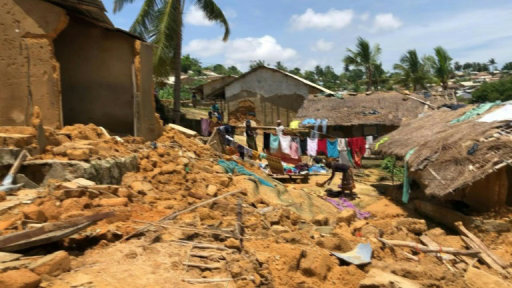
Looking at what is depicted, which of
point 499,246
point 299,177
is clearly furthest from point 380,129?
point 499,246

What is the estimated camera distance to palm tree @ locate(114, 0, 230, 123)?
52.5 feet

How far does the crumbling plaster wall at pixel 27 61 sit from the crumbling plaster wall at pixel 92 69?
77.0 inches

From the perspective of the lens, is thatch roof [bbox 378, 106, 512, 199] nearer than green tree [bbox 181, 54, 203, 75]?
Yes

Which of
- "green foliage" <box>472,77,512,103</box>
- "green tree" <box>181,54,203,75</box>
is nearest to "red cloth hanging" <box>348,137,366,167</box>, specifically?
"green foliage" <box>472,77,512,103</box>

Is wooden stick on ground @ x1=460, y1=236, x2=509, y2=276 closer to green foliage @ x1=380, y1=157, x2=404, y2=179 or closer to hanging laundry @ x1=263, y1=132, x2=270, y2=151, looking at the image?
green foliage @ x1=380, y1=157, x2=404, y2=179

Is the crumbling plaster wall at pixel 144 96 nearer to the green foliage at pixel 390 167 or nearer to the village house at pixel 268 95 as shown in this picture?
the green foliage at pixel 390 167

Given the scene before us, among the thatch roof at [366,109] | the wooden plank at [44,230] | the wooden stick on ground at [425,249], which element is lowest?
the wooden stick on ground at [425,249]

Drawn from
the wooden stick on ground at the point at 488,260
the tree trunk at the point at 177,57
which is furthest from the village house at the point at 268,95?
the wooden stick on ground at the point at 488,260

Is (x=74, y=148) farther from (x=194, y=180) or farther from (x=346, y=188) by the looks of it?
(x=346, y=188)

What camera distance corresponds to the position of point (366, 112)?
18516 mm

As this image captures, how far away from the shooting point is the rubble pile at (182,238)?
369 centimetres

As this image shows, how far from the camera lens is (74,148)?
21.2ft

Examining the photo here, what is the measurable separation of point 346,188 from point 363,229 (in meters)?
4.01

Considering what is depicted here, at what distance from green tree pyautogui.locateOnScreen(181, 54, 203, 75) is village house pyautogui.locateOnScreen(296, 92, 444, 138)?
35.7m
